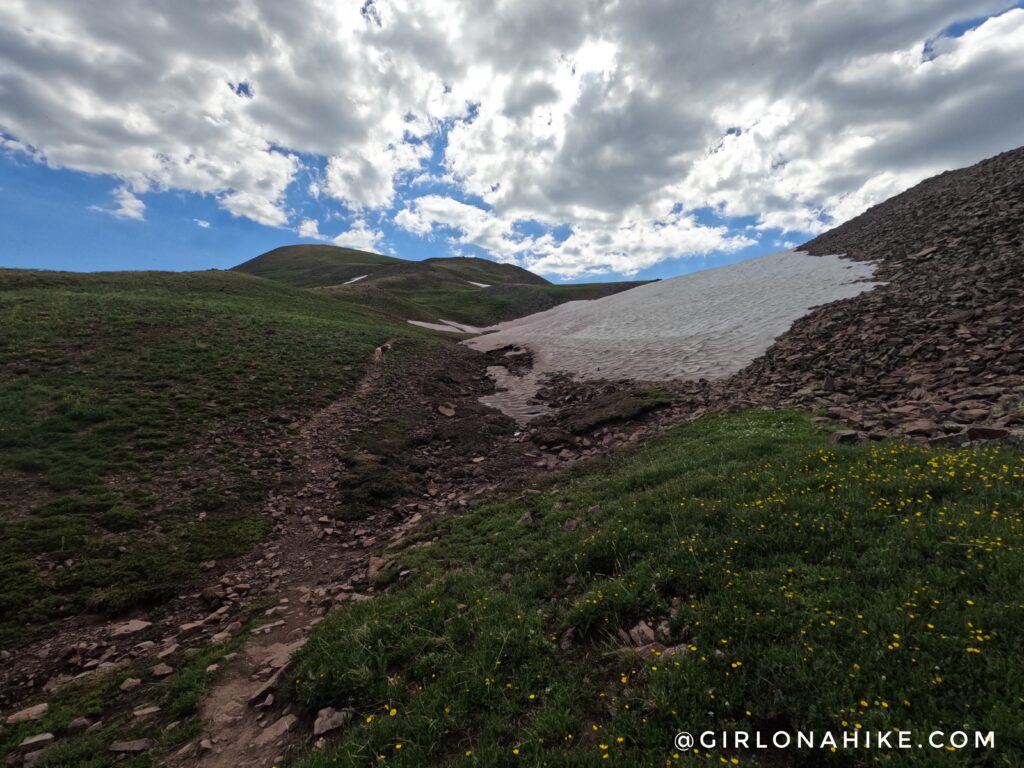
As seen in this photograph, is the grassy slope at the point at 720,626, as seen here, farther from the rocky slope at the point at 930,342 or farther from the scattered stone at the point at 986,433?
the rocky slope at the point at 930,342

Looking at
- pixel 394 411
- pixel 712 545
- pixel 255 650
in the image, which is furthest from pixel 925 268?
pixel 255 650

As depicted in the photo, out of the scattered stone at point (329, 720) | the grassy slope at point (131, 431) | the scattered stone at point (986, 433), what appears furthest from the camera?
the grassy slope at point (131, 431)

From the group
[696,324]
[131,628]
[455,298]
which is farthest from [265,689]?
[455,298]

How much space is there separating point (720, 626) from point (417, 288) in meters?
103

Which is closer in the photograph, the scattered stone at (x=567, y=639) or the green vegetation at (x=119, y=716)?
the green vegetation at (x=119, y=716)

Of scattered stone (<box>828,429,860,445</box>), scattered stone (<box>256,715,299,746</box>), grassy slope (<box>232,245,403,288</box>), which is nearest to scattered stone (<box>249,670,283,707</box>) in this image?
scattered stone (<box>256,715,299,746</box>)

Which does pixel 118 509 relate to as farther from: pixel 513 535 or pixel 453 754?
pixel 453 754

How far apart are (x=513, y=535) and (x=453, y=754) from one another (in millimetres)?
5292

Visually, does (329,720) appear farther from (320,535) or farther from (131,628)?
(320,535)

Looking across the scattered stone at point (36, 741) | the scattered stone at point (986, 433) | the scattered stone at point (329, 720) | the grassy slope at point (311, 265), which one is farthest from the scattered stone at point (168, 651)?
the grassy slope at point (311, 265)

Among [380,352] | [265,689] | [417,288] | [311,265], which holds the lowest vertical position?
[265,689]

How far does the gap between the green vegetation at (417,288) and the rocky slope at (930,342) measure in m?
49.6

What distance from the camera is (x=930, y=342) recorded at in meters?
15.4

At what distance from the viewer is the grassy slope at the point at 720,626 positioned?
13.9ft
